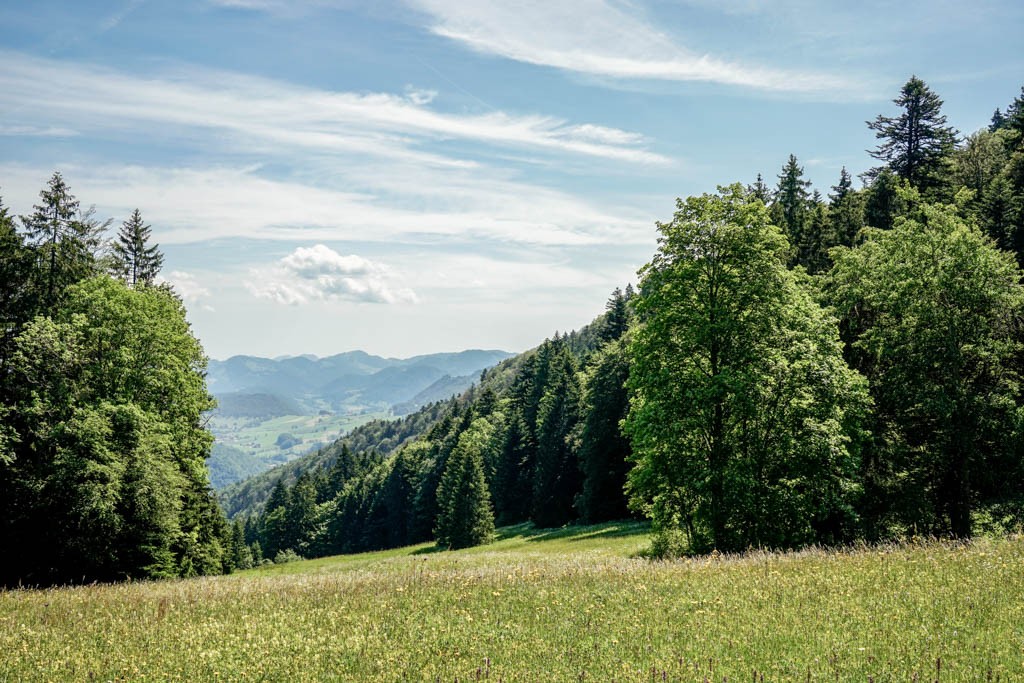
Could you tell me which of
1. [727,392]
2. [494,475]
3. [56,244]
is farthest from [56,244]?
[494,475]

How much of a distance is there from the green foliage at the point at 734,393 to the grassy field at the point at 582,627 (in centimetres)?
732

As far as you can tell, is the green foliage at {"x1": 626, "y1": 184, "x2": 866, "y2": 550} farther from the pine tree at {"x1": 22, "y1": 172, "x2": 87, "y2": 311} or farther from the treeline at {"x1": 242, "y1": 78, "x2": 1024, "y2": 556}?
the pine tree at {"x1": 22, "y1": 172, "x2": 87, "y2": 311}

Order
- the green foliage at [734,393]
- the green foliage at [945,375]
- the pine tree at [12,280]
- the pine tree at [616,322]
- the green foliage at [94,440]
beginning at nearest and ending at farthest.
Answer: the green foliage at [734,393] < the green foliage at [945,375] < the green foliage at [94,440] < the pine tree at [12,280] < the pine tree at [616,322]

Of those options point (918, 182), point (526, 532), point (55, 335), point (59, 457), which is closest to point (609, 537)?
point (526, 532)

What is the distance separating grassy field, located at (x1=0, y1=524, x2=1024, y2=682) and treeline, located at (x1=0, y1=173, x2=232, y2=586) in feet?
59.3

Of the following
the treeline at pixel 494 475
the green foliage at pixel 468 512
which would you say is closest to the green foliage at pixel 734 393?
the treeline at pixel 494 475

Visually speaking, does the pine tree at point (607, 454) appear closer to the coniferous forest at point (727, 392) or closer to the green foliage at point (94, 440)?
the coniferous forest at point (727, 392)

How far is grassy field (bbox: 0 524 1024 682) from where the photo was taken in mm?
7805

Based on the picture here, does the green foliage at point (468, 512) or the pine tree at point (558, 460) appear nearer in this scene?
the green foliage at point (468, 512)

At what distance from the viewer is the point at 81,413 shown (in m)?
29.6

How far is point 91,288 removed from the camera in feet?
111

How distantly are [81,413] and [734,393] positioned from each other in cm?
3023

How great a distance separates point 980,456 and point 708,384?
12688mm

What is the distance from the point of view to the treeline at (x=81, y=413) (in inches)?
1151
